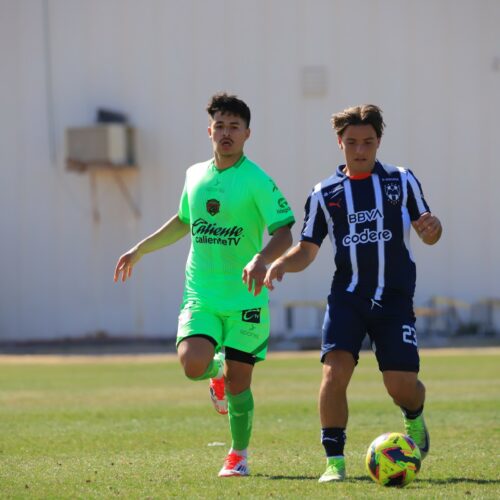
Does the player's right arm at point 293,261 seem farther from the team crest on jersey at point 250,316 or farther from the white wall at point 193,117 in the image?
the white wall at point 193,117

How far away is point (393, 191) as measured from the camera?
24.0 feet

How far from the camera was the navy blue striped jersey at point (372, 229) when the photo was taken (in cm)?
725

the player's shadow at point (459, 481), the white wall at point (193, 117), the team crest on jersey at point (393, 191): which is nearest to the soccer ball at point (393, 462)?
the player's shadow at point (459, 481)

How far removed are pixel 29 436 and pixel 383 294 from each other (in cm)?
375

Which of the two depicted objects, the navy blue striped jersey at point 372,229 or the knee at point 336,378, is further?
the navy blue striped jersey at point 372,229

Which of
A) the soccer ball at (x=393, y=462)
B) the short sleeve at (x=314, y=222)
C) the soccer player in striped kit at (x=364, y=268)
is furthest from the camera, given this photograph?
the short sleeve at (x=314, y=222)

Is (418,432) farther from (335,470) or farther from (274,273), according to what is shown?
(274,273)

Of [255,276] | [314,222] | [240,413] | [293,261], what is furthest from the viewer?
[240,413]

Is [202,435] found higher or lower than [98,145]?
lower

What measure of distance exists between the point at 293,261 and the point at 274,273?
1.09ft

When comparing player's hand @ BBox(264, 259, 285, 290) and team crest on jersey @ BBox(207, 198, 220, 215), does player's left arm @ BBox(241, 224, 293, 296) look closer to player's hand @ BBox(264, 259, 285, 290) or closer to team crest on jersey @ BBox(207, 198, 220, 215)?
player's hand @ BBox(264, 259, 285, 290)

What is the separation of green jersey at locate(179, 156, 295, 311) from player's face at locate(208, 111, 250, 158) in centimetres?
14

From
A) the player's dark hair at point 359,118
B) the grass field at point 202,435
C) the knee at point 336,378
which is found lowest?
the grass field at point 202,435

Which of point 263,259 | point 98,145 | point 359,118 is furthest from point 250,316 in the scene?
point 98,145
